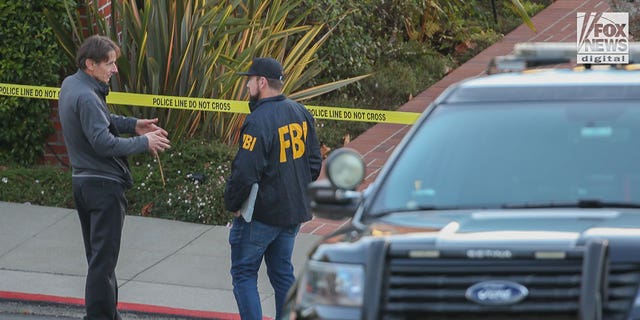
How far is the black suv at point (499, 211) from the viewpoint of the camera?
4652 mm

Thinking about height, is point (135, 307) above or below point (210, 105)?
below

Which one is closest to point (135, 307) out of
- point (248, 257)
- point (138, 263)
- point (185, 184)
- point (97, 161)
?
point (138, 263)

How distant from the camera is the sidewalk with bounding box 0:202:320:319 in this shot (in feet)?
29.2

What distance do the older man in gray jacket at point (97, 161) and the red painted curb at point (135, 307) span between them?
0.80 metres

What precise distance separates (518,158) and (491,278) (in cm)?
103

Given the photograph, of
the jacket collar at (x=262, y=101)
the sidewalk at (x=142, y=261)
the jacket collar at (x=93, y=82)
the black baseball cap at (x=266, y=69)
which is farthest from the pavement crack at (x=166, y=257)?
the black baseball cap at (x=266, y=69)

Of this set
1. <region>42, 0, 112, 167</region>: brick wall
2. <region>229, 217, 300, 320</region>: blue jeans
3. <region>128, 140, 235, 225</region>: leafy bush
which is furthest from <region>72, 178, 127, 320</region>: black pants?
<region>42, 0, 112, 167</region>: brick wall

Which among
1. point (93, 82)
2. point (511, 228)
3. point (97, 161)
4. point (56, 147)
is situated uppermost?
point (93, 82)

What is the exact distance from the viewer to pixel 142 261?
9898mm

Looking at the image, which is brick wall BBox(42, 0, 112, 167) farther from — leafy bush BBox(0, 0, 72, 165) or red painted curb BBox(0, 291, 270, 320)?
red painted curb BBox(0, 291, 270, 320)

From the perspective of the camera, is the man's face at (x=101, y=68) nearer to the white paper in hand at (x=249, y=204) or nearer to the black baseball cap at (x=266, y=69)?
the black baseball cap at (x=266, y=69)

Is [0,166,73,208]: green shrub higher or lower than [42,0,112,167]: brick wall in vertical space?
lower

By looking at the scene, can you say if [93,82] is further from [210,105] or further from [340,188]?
[210,105]

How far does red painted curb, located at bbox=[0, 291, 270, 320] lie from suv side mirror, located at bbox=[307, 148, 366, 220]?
2.95 m
